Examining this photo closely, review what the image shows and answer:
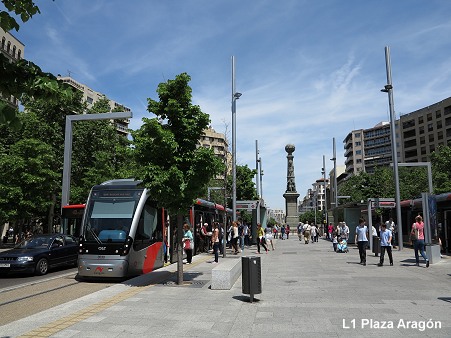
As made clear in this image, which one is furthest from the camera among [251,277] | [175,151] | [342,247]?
[342,247]

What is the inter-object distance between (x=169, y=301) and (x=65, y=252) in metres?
9.17

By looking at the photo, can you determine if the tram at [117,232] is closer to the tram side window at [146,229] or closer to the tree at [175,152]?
the tram side window at [146,229]

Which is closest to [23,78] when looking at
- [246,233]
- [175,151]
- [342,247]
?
[175,151]

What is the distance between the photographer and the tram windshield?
1244 centimetres

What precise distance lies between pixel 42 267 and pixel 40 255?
0.45 meters

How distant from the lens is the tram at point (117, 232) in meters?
12.1

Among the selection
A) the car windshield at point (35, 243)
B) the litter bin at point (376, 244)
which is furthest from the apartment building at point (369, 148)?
the car windshield at point (35, 243)

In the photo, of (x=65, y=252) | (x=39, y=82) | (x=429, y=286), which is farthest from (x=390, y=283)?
(x=65, y=252)

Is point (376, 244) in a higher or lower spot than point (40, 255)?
higher

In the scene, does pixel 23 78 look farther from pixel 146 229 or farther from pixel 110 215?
pixel 146 229

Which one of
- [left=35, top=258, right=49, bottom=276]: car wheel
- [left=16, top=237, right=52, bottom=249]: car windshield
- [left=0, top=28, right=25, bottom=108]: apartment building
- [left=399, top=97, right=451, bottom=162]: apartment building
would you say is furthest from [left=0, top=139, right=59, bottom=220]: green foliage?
[left=399, top=97, right=451, bottom=162]: apartment building

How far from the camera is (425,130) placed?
85938 millimetres

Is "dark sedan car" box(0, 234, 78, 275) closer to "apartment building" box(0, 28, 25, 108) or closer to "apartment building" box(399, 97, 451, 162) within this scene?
"apartment building" box(0, 28, 25, 108)

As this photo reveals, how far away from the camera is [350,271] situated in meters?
13.9
